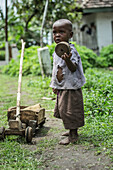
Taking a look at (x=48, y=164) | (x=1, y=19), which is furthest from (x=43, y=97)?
(x=1, y=19)

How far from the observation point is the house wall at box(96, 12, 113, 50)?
1503 centimetres

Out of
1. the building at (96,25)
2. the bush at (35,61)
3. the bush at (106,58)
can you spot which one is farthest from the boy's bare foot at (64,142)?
the building at (96,25)

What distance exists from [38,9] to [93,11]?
3116mm

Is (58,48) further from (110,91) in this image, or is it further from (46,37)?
(46,37)

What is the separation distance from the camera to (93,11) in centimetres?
1414

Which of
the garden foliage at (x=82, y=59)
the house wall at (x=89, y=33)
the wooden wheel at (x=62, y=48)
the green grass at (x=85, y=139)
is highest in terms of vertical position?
the house wall at (x=89, y=33)

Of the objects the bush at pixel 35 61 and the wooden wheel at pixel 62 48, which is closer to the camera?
the wooden wheel at pixel 62 48

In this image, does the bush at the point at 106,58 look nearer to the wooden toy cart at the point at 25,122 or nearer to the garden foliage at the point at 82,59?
the garden foliage at the point at 82,59

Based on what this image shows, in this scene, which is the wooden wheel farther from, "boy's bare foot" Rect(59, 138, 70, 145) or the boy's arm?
"boy's bare foot" Rect(59, 138, 70, 145)

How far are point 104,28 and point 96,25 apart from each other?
52cm

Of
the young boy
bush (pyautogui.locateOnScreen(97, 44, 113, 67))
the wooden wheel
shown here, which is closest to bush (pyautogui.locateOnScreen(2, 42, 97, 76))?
bush (pyautogui.locateOnScreen(97, 44, 113, 67))

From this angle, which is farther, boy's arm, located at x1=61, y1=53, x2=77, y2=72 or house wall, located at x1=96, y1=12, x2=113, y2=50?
house wall, located at x1=96, y1=12, x2=113, y2=50

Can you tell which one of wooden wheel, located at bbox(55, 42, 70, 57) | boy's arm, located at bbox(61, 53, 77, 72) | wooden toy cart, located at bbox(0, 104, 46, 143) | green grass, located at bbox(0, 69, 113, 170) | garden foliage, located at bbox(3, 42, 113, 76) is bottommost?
green grass, located at bbox(0, 69, 113, 170)

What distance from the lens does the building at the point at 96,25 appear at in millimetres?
14266
